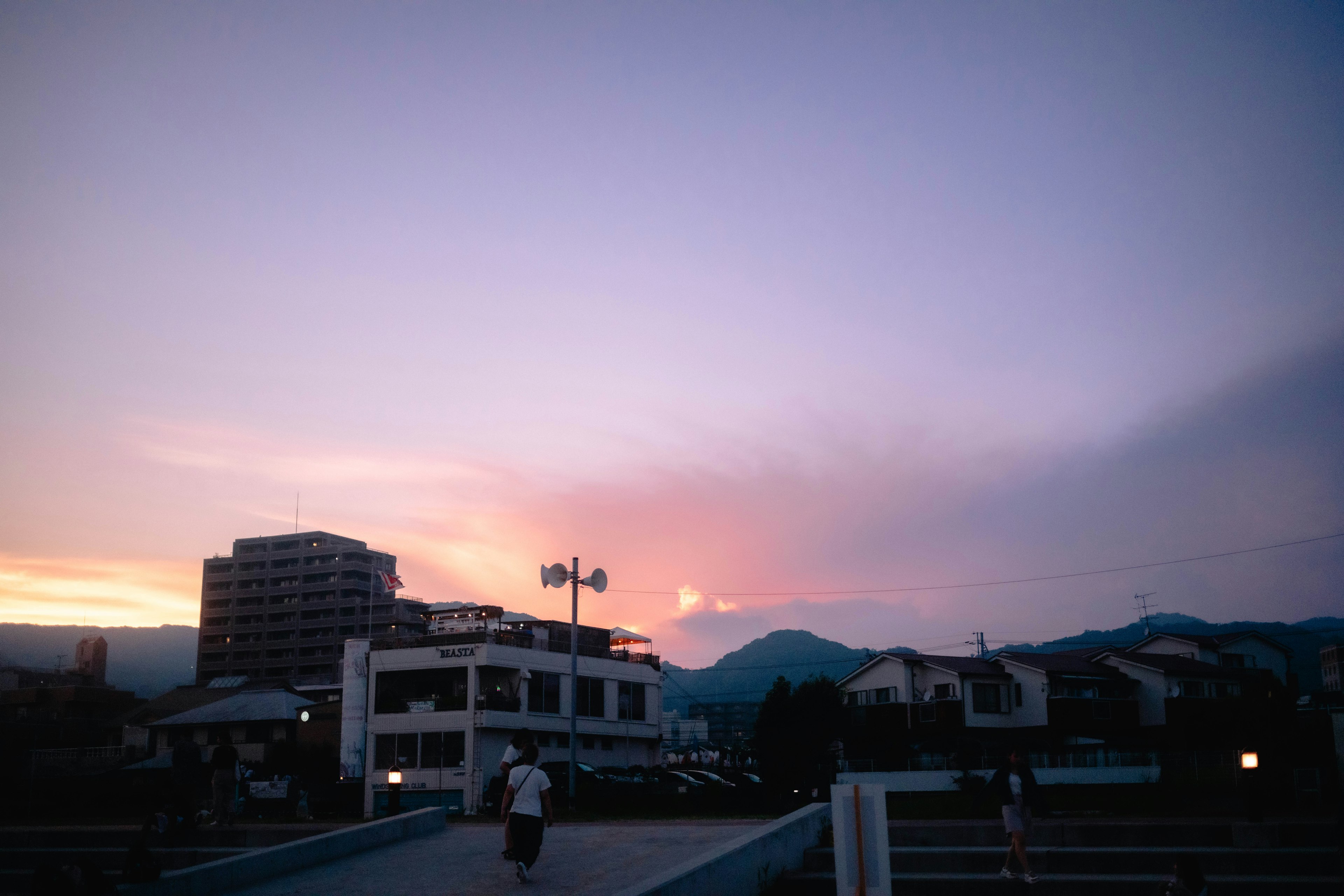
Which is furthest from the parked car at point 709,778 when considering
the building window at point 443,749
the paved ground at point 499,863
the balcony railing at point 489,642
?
the paved ground at point 499,863

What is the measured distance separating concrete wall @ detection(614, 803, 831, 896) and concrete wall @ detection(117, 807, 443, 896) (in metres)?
5.52

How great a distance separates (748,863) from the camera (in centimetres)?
1109

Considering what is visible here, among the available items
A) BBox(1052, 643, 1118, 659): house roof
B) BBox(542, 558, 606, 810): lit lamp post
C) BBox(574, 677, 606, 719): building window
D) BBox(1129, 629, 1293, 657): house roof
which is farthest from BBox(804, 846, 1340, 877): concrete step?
BBox(1129, 629, 1293, 657): house roof

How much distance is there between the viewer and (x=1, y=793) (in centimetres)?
3516

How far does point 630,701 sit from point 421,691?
36.9 feet

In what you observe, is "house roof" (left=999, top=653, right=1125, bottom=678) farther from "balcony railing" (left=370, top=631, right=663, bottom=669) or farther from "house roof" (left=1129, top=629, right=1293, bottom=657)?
"balcony railing" (left=370, top=631, right=663, bottom=669)

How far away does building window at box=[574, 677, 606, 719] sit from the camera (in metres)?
47.5

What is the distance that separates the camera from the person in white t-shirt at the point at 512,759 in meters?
11.4

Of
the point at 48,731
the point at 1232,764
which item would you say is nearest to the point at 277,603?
the point at 48,731

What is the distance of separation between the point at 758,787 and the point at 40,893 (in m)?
23.4

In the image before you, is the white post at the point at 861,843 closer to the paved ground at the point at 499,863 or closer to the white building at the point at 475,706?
the paved ground at the point at 499,863

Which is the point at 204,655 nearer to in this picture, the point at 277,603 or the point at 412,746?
the point at 277,603

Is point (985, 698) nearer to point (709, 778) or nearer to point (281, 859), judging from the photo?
point (709, 778)

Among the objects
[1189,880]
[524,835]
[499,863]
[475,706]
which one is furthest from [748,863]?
[475,706]
